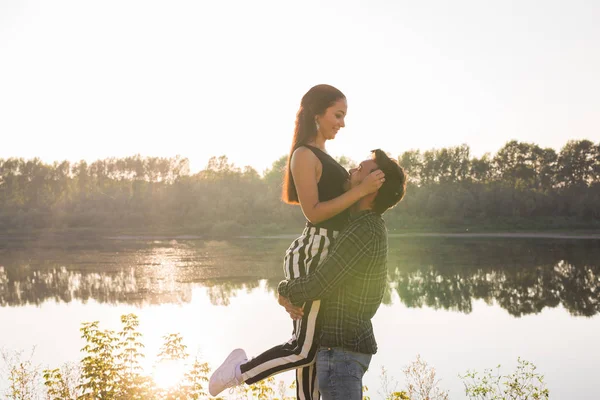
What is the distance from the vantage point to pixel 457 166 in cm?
5997

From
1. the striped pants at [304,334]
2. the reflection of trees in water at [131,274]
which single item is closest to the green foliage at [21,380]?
the striped pants at [304,334]

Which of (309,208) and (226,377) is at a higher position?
(309,208)

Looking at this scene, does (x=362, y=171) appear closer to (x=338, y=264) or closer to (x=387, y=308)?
(x=338, y=264)

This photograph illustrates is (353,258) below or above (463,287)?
above

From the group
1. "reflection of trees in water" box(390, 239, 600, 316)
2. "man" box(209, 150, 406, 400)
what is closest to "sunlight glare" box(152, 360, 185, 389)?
"man" box(209, 150, 406, 400)

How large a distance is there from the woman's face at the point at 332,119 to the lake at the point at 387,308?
412 cm

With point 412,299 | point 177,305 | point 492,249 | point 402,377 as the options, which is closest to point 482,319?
point 412,299

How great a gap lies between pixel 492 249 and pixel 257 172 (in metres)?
38.4

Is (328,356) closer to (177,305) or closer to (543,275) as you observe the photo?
(177,305)

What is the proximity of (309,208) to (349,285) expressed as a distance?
0.40 m

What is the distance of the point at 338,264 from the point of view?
2.53 metres

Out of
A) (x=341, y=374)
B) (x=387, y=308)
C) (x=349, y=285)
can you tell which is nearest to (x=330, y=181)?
(x=349, y=285)

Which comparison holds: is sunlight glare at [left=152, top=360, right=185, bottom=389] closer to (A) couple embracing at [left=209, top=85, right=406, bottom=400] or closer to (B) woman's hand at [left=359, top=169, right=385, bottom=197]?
(A) couple embracing at [left=209, top=85, right=406, bottom=400]

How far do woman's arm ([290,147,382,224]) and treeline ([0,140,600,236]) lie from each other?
1945 inches
